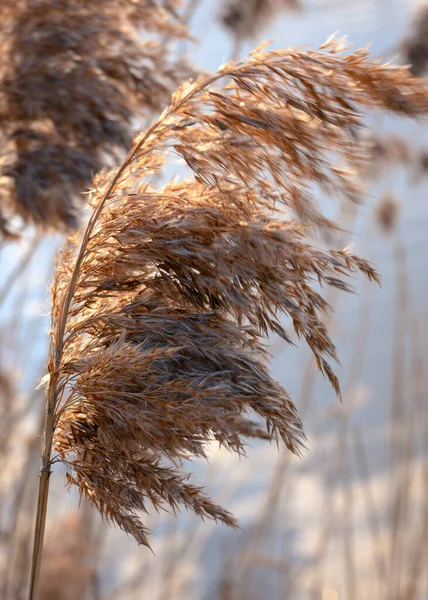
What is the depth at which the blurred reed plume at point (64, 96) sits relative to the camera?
1238 mm

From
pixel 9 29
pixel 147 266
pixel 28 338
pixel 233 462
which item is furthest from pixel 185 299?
pixel 233 462

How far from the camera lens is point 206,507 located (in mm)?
632

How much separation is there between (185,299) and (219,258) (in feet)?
0.22

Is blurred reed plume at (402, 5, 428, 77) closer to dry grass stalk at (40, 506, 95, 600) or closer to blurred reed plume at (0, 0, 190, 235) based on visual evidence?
blurred reed plume at (0, 0, 190, 235)

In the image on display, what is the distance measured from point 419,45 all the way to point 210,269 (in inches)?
107

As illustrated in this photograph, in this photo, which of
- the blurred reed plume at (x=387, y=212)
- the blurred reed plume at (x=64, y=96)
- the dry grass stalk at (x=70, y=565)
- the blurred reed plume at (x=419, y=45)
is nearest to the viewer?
the blurred reed plume at (x=64, y=96)

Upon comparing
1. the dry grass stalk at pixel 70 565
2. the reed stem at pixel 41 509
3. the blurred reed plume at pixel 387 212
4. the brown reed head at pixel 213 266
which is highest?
the blurred reed plume at pixel 387 212

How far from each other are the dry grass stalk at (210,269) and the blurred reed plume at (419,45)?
257cm

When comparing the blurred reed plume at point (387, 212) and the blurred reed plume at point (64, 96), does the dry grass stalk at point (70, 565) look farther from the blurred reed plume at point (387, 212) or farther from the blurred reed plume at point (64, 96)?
the blurred reed plume at point (387, 212)

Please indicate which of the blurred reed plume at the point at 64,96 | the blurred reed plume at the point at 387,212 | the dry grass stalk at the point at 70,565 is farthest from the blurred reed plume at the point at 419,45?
the dry grass stalk at the point at 70,565

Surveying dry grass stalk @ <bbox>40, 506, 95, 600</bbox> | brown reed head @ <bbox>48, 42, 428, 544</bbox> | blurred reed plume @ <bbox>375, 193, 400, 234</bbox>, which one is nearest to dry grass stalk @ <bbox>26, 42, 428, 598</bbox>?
brown reed head @ <bbox>48, 42, 428, 544</bbox>

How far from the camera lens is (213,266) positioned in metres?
0.64

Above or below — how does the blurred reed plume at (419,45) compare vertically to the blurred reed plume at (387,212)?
above

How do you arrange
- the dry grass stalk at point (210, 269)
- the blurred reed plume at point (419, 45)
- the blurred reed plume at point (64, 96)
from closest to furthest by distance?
the dry grass stalk at point (210, 269), the blurred reed plume at point (64, 96), the blurred reed plume at point (419, 45)
